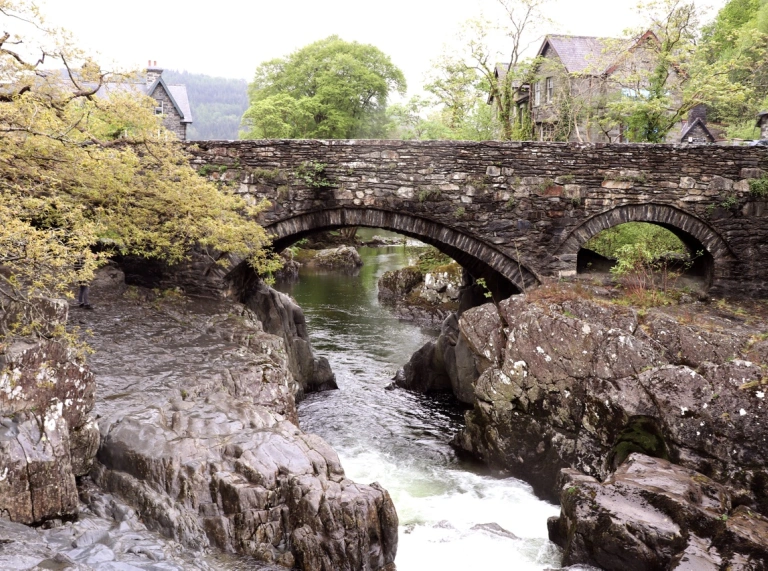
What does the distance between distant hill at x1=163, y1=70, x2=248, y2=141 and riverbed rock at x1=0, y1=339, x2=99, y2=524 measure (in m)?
93.0

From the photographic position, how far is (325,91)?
34.8 m

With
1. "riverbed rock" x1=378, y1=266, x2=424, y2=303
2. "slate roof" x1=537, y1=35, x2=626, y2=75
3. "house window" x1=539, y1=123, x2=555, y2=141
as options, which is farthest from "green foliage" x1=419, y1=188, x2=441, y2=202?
"slate roof" x1=537, y1=35, x2=626, y2=75

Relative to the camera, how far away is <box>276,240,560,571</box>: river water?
854 centimetres

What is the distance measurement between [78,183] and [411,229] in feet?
22.4

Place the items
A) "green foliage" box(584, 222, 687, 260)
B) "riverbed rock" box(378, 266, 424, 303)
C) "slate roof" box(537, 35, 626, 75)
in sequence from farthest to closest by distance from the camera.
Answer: "slate roof" box(537, 35, 626, 75) < "riverbed rock" box(378, 266, 424, 303) < "green foliage" box(584, 222, 687, 260)

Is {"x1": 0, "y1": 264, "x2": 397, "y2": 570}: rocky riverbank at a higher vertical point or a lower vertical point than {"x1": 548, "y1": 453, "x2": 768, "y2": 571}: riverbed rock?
higher

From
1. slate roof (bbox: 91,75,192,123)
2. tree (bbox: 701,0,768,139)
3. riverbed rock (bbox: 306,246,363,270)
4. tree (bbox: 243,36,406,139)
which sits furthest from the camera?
slate roof (bbox: 91,75,192,123)

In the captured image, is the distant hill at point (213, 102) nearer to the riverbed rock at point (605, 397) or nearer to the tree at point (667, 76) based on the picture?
the tree at point (667, 76)

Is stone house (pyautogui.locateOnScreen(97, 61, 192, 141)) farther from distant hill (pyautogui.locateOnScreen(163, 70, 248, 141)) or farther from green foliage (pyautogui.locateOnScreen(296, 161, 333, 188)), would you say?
distant hill (pyautogui.locateOnScreen(163, 70, 248, 141))

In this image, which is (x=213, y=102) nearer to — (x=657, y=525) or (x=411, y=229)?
(x=411, y=229)

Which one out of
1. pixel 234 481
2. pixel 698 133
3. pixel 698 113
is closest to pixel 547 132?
pixel 698 133

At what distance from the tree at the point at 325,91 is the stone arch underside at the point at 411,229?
20.2m

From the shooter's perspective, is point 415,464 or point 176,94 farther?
point 176,94

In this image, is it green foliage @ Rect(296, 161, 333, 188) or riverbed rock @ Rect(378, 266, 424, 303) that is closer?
green foliage @ Rect(296, 161, 333, 188)
